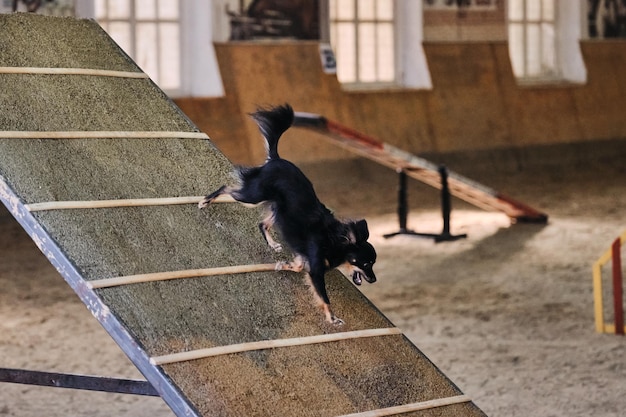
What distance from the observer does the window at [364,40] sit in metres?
14.5

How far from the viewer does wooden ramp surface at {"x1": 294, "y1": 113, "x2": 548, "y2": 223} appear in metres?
8.95

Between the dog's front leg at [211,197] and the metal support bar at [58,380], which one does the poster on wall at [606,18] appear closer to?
the metal support bar at [58,380]

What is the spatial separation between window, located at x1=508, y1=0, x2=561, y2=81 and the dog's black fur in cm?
1331

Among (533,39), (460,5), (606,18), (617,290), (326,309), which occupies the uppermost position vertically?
(460,5)

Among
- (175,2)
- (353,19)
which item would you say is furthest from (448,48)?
(175,2)

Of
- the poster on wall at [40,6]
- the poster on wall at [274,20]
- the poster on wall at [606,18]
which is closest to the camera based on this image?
the poster on wall at [40,6]

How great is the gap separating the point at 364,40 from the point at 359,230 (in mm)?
11857

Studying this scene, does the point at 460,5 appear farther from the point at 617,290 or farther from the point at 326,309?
the point at 326,309

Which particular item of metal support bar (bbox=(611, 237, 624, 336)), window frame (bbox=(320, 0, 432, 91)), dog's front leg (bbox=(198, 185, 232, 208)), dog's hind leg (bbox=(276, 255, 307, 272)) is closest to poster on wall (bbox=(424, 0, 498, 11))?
window frame (bbox=(320, 0, 432, 91))

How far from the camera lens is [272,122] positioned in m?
3.46

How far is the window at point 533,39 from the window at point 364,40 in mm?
2205

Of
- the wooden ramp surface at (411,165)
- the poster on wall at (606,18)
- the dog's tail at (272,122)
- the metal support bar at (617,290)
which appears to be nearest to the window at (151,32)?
the wooden ramp surface at (411,165)

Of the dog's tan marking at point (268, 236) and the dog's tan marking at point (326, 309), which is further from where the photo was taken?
the dog's tan marking at point (268, 236)

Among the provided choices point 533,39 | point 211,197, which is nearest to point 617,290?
point 211,197
